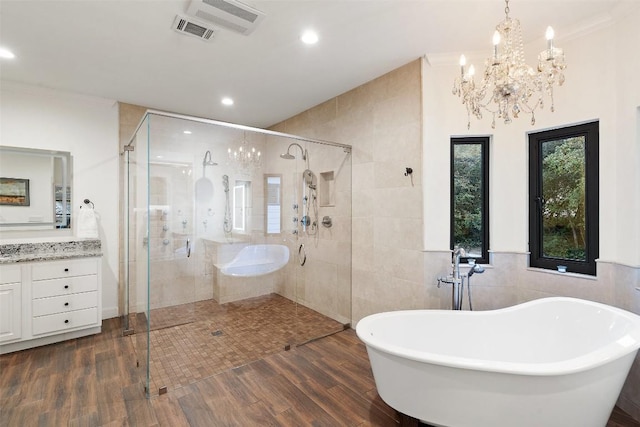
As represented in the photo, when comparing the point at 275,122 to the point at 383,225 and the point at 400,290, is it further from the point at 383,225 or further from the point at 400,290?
the point at 400,290

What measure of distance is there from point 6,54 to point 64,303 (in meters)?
2.33

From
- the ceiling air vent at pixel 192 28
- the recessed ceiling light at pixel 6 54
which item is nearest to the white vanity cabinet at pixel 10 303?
the recessed ceiling light at pixel 6 54

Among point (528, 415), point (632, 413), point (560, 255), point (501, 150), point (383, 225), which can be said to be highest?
point (501, 150)

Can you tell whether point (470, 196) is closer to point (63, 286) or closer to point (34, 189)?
point (63, 286)

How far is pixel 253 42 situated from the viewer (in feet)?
8.14

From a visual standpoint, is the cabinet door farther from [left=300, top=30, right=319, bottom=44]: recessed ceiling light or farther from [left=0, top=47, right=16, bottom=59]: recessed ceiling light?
[left=300, top=30, right=319, bottom=44]: recessed ceiling light

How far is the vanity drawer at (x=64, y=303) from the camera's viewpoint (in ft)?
9.70

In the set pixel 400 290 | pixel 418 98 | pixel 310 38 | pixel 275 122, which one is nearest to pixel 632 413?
pixel 400 290

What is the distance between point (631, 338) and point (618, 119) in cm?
148

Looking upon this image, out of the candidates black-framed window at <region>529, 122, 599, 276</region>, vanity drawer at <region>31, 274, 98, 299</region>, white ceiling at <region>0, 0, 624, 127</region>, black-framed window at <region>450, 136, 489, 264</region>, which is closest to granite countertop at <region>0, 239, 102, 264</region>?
vanity drawer at <region>31, 274, 98, 299</region>

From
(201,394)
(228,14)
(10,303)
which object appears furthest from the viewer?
(10,303)

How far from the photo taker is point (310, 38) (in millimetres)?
2406

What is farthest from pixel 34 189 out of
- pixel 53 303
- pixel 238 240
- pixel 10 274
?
pixel 238 240

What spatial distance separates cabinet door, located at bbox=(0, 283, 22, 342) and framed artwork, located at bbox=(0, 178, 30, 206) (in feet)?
3.14
